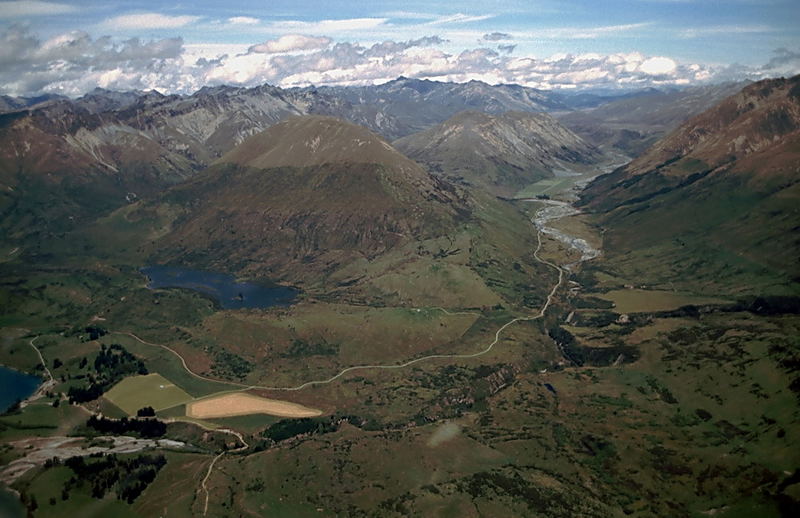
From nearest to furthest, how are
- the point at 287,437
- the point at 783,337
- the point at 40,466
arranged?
1. the point at 40,466
2. the point at 287,437
3. the point at 783,337

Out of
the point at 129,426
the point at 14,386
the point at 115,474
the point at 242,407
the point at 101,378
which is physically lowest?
the point at 242,407

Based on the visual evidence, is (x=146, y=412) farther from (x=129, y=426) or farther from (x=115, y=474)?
(x=115, y=474)

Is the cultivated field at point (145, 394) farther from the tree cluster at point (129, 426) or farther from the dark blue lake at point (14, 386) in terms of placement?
the dark blue lake at point (14, 386)

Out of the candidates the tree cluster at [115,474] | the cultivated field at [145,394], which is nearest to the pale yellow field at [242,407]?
the cultivated field at [145,394]

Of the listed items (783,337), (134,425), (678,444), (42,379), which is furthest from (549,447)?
(42,379)

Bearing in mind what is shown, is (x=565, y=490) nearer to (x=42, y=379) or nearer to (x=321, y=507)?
(x=321, y=507)

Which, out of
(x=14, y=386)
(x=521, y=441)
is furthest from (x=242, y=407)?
(x=521, y=441)
